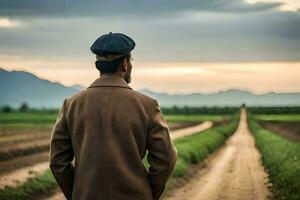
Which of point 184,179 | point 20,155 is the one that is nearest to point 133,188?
point 184,179

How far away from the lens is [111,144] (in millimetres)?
3799

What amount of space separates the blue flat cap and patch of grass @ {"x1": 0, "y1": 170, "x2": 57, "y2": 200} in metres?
8.13

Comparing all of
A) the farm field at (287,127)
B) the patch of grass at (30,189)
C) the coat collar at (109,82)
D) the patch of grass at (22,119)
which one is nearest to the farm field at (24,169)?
the patch of grass at (30,189)

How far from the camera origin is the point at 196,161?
2084cm

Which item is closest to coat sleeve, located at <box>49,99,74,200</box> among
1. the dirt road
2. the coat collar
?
the coat collar

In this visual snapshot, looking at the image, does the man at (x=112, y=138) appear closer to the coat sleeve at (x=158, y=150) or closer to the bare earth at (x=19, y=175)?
the coat sleeve at (x=158, y=150)

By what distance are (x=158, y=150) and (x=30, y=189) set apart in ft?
29.5

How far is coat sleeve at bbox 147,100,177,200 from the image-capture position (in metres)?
3.85

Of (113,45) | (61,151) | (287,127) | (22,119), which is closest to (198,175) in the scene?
(61,151)

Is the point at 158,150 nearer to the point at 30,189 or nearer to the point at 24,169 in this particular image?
the point at 30,189

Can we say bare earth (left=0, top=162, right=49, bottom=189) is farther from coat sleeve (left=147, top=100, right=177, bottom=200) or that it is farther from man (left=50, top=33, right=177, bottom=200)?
coat sleeve (left=147, top=100, right=177, bottom=200)

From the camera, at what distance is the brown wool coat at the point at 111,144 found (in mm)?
3803

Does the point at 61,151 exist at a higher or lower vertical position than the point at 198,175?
higher

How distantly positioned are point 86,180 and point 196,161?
56.3ft
